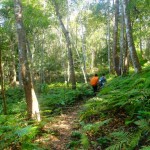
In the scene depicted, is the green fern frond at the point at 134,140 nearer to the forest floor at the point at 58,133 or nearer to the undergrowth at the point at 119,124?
the undergrowth at the point at 119,124

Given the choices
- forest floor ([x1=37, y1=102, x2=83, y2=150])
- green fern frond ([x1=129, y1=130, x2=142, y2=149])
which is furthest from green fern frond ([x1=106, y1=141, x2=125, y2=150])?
forest floor ([x1=37, y1=102, x2=83, y2=150])

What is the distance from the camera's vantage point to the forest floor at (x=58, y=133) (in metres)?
7.47

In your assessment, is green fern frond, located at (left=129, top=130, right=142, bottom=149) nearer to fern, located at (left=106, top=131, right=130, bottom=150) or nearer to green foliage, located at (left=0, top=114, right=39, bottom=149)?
fern, located at (left=106, top=131, right=130, bottom=150)

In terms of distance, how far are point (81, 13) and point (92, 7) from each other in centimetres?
378

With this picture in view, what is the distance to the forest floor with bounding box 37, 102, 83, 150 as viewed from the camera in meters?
7.47

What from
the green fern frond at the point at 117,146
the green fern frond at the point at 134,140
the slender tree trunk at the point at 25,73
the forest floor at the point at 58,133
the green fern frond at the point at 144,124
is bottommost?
the forest floor at the point at 58,133

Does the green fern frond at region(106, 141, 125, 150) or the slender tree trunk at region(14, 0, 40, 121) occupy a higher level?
the slender tree trunk at region(14, 0, 40, 121)

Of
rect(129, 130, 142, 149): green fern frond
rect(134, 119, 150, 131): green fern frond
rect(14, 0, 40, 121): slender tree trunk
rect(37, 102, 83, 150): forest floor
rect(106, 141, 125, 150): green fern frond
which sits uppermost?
rect(14, 0, 40, 121): slender tree trunk

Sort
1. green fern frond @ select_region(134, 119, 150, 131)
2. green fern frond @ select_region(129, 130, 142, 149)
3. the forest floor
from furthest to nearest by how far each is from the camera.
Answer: the forest floor < green fern frond @ select_region(134, 119, 150, 131) < green fern frond @ select_region(129, 130, 142, 149)

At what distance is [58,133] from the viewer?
8.51 metres

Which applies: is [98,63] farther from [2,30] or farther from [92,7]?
[2,30]

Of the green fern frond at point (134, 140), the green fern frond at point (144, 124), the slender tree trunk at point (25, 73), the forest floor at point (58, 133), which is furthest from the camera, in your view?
the slender tree trunk at point (25, 73)

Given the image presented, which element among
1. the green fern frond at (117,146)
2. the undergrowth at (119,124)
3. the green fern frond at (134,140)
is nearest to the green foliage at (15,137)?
the undergrowth at (119,124)

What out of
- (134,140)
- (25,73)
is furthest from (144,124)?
(25,73)
